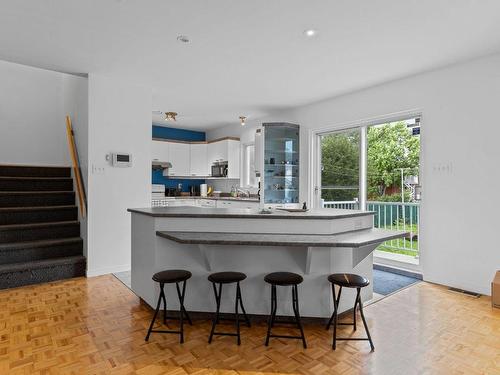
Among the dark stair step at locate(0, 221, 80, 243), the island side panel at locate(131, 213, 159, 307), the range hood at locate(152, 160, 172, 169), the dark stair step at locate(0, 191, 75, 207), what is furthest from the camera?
the range hood at locate(152, 160, 172, 169)

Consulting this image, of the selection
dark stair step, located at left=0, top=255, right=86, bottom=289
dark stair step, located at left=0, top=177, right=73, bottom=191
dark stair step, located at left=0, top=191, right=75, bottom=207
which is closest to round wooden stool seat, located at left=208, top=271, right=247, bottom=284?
dark stair step, located at left=0, top=255, right=86, bottom=289

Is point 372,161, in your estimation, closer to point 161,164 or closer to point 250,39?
point 250,39

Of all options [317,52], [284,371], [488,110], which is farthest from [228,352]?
[488,110]

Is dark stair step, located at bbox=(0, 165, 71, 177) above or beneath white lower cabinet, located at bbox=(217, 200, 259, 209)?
above

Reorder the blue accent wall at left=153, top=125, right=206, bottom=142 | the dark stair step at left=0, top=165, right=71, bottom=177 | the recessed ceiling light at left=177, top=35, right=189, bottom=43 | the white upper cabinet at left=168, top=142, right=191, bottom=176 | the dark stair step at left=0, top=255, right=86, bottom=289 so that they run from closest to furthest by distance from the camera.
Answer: the recessed ceiling light at left=177, top=35, right=189, bottom=43, the dark stair step at left=0, top=255, right=86, bottom=289, the dark stair step at left=0, top=165, right=71, bottom=177, the white upper cabinet at left=168, top=142, right=191, bottom=176, the blue accent wall at left=153, top=125, right=206, bottom=142

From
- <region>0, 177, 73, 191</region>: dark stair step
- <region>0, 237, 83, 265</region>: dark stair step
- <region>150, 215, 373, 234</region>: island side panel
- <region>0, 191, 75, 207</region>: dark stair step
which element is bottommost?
<region>0, 237, 83, 265</region>: dark stair step

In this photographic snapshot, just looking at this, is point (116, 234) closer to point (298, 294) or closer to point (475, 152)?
point (298, 294)

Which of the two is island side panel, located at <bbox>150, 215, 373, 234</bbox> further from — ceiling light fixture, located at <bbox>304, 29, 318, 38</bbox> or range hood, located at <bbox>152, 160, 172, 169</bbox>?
range hood, located at <bbox>152, 160, 172, 169</bbox>

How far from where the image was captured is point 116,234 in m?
Answer: 4.43

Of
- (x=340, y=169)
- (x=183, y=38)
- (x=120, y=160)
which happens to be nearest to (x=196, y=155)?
(x=120, y=160)

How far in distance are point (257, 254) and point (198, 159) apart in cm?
536

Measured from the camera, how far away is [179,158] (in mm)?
7555

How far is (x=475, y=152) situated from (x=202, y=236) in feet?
10.9

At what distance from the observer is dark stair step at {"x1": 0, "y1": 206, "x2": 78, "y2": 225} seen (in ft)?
14.5
